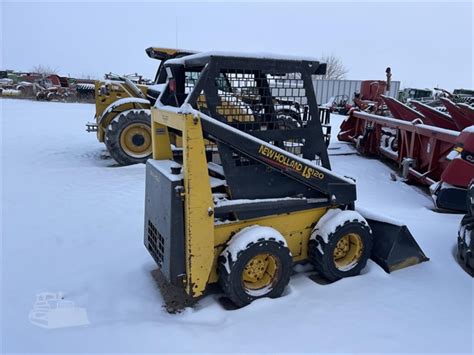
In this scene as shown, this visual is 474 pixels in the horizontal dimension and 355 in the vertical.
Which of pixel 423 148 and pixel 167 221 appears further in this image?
pixel 423 148

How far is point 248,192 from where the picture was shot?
3.09 metres

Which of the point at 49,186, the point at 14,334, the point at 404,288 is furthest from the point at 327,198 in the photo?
the point at 49,186

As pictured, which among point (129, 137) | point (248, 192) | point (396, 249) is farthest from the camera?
point (129, 137)

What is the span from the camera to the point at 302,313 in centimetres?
289

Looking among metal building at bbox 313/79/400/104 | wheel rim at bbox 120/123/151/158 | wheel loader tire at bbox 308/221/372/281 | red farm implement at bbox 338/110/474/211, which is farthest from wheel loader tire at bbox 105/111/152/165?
metal building at bbox 313/79/400/104

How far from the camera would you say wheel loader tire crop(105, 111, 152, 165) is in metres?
7.58

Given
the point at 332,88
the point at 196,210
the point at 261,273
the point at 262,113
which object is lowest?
the point at 261,273

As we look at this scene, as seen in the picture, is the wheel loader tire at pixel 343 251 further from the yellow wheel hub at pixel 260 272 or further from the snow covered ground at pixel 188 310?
the yellow wheel hub at pixel 260 272

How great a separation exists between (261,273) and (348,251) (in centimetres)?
87

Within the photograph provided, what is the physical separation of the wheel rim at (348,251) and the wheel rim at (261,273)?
63cm

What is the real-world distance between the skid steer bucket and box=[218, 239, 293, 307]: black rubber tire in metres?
0.96

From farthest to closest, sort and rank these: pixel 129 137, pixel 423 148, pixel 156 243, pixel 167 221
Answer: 1. pixel 129 137
2. pixel 423 148
3. pixel 156 243
4. pixel 167 221

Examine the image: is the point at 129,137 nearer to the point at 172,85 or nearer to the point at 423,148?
the point at 172,85
